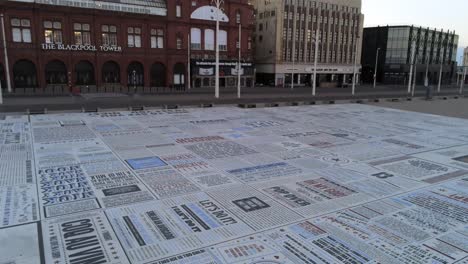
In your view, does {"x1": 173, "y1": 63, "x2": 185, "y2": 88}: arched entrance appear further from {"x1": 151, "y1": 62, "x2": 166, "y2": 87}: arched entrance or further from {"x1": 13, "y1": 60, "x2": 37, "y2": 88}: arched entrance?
{"x1": 13, "y1": 60, "x2": 37, "y2": 88}: arched entrance

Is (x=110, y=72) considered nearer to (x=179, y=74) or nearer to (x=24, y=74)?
(x=179, y=74)

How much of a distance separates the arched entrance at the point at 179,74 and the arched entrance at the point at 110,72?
29.0ft

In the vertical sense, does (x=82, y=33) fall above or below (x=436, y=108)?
above

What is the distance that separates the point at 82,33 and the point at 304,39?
42148 millimetres

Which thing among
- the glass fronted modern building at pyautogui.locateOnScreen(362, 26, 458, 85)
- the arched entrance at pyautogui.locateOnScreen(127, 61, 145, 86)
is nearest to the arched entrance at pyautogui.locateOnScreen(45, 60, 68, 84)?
the arched entrance at pyautogui.locateOnScreen(127, 61, 145, 86)

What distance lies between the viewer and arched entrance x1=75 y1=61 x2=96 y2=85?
49875 millimetres

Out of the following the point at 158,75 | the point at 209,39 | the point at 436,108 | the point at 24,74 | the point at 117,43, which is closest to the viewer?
the point at 436,108

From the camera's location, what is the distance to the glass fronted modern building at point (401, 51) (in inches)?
3393

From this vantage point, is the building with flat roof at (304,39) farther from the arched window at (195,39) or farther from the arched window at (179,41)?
the arched window at (179,41)

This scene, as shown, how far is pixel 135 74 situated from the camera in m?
54.0

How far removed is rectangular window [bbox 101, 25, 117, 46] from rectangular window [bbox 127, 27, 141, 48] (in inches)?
77.9

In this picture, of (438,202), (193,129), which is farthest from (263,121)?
(438,202)

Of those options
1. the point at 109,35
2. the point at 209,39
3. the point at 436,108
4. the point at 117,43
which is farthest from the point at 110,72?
the point at 436,108

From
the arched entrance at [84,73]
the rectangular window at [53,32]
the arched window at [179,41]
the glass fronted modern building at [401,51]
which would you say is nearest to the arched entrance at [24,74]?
the rectangular window at [53,32]
